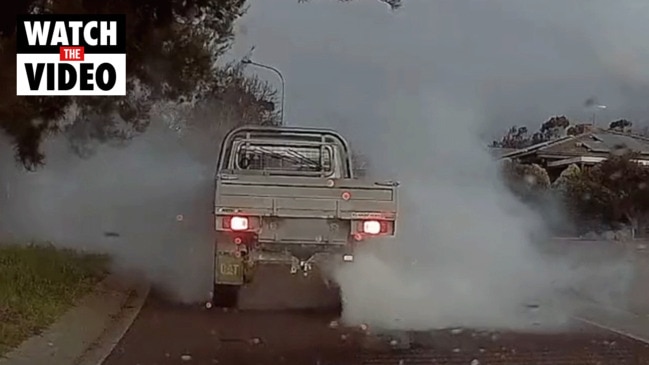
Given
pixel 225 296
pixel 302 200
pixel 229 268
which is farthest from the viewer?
pixel 225 296

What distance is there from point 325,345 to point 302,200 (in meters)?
2.31

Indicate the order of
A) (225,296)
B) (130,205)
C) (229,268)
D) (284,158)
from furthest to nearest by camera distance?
(130,205) → (284,158) → (225,296) → (229,268)

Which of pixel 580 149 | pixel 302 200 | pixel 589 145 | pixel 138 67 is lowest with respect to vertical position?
pixel 302 200

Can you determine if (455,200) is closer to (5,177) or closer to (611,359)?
(5,177)

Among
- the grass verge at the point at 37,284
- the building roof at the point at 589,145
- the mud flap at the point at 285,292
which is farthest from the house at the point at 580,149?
the grass verge at the point at 37,284

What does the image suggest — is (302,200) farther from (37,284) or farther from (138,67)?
(138,67)

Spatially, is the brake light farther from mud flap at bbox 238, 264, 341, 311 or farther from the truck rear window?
the truck rear window

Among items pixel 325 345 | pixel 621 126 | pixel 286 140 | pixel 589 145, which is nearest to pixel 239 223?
pixel 325 345

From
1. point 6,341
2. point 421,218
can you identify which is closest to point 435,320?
point 6,341

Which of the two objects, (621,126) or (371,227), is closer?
(371,227)

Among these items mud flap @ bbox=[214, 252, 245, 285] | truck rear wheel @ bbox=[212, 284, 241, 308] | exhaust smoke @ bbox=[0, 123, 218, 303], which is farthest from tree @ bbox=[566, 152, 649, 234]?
mud flap @ bbox=[214, 252, 245, 285]

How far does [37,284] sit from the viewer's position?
14.8 metres

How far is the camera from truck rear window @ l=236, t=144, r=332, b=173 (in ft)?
55.1

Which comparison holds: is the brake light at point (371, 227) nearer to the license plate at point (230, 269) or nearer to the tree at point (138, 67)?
the license plate at point (230, 269)
